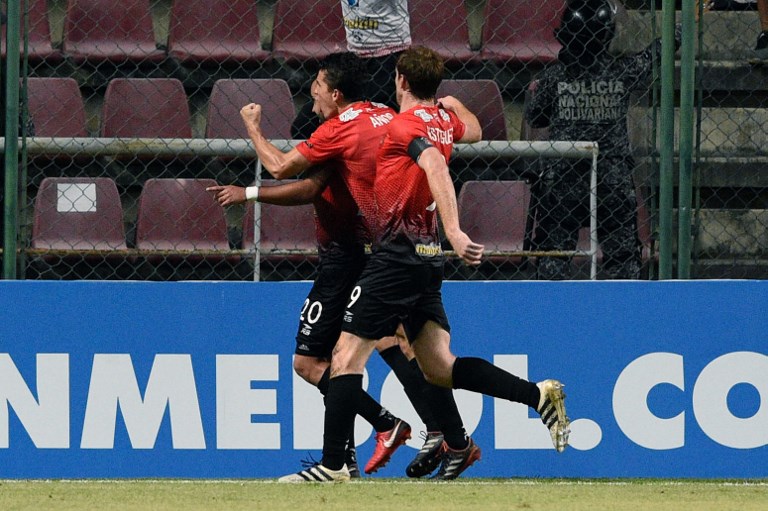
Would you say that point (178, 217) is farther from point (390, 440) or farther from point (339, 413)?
point (339, 413)

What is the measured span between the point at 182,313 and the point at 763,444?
2789 millimetres

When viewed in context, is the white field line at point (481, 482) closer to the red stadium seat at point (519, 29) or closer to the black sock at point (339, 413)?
the black sock at point (339, 413)

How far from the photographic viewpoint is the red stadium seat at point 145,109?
7.84 metres

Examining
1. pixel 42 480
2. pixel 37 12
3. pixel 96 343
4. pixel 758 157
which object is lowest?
pixel 42 480

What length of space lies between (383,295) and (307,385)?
1057mm

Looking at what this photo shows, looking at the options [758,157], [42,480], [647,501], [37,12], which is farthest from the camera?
[37,12]

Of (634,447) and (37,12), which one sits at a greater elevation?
(37,12)

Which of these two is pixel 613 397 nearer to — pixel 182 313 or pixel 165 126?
pixel 182 313

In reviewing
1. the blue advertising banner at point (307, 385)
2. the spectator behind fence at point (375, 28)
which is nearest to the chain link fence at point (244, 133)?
the blue advertising banner at point (307, 385)

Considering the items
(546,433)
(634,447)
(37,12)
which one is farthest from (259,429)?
(37,12)

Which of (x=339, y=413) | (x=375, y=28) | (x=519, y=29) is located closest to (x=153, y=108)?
(x=375, y=28)

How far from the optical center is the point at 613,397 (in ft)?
20.0

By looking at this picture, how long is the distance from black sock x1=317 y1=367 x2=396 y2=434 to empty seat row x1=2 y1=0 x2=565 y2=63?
322 centimetres

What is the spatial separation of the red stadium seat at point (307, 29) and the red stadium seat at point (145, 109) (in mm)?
846
